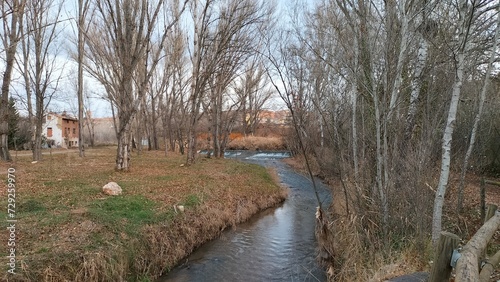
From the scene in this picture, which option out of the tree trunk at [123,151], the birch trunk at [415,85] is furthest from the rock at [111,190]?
the birch trunk at [415,85]

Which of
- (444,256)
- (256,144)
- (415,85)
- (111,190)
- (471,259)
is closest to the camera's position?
(471,259)

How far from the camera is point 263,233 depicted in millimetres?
8266

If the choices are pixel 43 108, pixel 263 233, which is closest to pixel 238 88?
pixel 43 108

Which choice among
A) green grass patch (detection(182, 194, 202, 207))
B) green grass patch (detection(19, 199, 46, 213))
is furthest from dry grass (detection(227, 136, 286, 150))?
green grass patch (detection(19, 199, 46, 213))

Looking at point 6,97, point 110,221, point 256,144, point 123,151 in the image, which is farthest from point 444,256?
point 256,144

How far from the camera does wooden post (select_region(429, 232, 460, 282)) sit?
7.61ft

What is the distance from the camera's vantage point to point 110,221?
570 cm

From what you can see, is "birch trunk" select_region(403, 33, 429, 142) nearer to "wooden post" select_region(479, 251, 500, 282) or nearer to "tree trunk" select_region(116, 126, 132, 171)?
"wooden post" select_region(479, 251, 500, 282)

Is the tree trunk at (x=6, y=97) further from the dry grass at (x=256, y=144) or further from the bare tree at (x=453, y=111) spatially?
the dry grass at (x=256, y=144)

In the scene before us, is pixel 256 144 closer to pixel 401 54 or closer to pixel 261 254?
pixel 261 254

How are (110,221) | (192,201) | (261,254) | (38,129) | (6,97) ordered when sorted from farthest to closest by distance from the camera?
(38,129) < (6,97) < (192,201) < (261,254) < (110,221)

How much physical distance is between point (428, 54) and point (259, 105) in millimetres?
33385

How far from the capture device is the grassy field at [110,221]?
443 centimetres

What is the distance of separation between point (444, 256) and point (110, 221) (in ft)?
17.2
